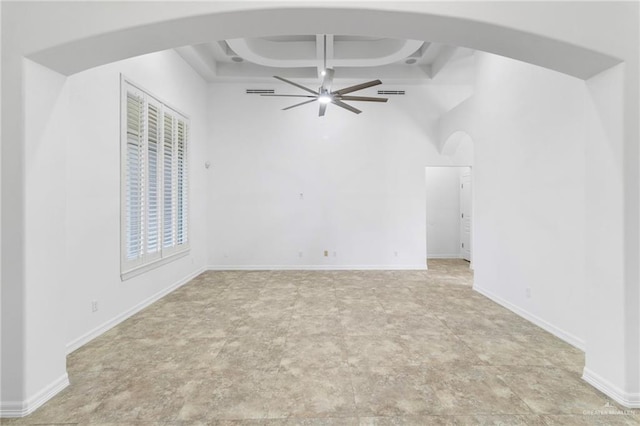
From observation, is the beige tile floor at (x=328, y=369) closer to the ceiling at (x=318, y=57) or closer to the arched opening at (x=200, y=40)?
the arched opening at (x=200, y=40)

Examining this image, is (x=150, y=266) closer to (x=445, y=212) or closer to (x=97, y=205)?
(x=97, y=205)

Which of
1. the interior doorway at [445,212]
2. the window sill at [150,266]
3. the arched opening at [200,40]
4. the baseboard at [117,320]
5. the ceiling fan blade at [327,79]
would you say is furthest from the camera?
the interior doorway at [445,212]

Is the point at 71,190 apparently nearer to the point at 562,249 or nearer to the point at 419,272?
the point at 562,249

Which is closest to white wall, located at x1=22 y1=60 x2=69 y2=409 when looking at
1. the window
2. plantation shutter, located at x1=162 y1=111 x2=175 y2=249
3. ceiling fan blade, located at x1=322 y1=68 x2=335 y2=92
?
the window

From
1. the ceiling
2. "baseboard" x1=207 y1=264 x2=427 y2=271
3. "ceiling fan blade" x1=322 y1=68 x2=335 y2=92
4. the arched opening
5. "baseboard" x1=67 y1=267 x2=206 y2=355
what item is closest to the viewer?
the arched opening

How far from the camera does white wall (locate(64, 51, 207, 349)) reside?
A: 2969 millimetres

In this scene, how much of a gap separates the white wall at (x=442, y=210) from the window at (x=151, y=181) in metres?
6.30

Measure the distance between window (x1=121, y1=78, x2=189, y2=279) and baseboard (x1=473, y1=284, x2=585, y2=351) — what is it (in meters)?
5.25

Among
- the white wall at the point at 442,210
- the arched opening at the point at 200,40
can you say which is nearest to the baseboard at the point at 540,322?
the arched opening at the point at 200,40

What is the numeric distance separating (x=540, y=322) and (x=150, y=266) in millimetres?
5344

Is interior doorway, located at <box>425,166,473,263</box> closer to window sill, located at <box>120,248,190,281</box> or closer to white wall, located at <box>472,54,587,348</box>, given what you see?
white wall, located at <box>472,54,587,348</box>

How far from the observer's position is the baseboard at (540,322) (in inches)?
117

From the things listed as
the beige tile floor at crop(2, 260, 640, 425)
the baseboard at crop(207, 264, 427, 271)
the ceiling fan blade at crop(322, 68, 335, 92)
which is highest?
the ceiling fan blade at crop(322, 68, 335, 92)

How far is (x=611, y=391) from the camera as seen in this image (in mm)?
2145
